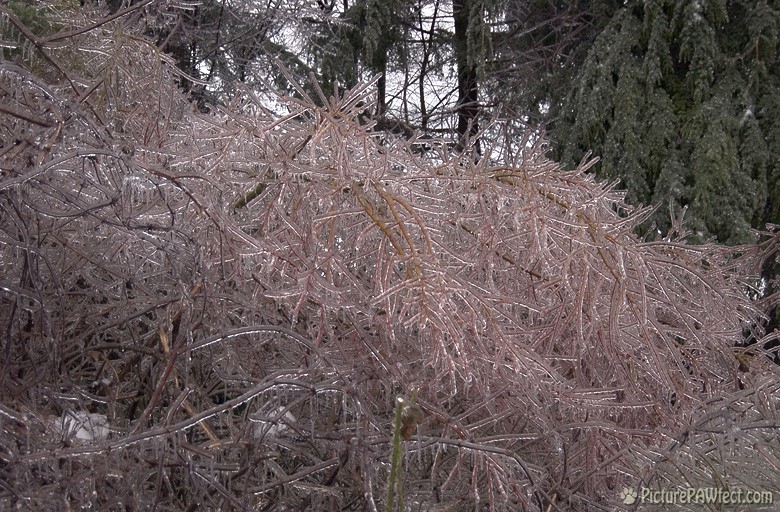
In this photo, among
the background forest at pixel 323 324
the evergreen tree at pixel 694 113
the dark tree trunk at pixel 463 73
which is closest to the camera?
the background forest at pixel 323 324

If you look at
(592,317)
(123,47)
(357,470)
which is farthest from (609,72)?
(357,470)

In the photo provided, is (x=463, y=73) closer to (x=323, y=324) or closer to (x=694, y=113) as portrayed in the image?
(x=694, y=113)

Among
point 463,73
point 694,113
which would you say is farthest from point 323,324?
point 463,73

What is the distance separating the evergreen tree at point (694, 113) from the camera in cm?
621

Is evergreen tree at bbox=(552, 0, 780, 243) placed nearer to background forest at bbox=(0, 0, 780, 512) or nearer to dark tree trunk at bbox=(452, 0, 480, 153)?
dark tree trunk at bbox=(452, 0, 480, 153)

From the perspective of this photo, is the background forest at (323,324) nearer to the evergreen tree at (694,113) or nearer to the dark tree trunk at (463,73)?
the evergreen tree at (694,113)

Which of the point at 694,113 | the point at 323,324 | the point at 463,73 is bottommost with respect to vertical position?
the point at 323,324

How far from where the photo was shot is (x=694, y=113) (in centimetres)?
644

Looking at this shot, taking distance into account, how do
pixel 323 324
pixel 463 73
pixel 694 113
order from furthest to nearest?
pixel 463 73
pixel 694 113
pixel 323 324

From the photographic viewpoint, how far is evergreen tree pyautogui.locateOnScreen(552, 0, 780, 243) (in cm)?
621

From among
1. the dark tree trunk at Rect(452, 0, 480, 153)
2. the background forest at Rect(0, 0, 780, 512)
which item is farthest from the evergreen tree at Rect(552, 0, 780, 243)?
the background forest at Rect(0, 0, 780, 512)

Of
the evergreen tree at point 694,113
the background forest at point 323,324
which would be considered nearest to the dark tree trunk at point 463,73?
the evergreen tree at point 694,113

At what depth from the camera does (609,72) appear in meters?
6.91

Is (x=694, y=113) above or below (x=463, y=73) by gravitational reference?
below
